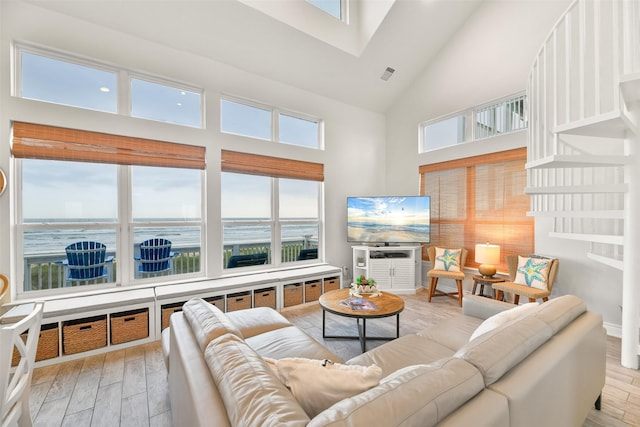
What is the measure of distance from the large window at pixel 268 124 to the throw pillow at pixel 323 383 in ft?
11.5

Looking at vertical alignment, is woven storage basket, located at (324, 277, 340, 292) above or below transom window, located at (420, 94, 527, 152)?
below

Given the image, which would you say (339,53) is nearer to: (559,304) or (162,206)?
(162,206)

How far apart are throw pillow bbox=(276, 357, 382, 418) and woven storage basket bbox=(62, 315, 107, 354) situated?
8.47 feet

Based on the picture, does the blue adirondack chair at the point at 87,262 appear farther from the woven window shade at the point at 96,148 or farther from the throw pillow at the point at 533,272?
the throw pillow at the point at 533,272

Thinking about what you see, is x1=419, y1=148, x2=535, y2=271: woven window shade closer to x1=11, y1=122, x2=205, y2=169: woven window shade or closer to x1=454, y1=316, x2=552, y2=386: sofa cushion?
x1=454, y1=316, x2=552, y2=386: sofa cushion

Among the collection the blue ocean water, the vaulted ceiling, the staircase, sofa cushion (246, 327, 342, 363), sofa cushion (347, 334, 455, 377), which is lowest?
sofa cushion (347, 334, 455, 377)

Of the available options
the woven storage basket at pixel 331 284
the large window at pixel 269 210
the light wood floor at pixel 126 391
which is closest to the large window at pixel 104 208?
the large window at pixel 269 210

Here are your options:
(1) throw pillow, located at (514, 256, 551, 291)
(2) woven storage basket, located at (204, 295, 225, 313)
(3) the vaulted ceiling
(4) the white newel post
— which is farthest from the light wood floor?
(3) the vaulted ceiling

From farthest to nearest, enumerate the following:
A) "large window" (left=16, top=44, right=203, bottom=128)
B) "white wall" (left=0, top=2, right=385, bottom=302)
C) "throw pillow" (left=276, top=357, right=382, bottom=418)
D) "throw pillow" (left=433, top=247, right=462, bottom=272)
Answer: "throw pillow" (left=433, top=247, right=462, bottom=272), "large window" (left=16, top=44, right=203, bottom=128), "white wall" (left=0, top=2, right=385, bottom=302), "throw pillow" (left=276, top=357, right=382, bottom=418)

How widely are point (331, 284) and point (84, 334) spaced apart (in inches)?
115

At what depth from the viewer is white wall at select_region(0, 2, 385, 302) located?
2.56m

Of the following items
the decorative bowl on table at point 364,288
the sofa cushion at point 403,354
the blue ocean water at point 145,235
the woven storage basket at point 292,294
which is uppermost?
the blue ocean water at point 145,235

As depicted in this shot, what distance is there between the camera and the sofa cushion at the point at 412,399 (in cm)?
71

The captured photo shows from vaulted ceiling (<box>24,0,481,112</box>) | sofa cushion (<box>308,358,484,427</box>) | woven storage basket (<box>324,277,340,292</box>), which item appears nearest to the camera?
sofa cushion (<box>308,358,484,427</box>)
